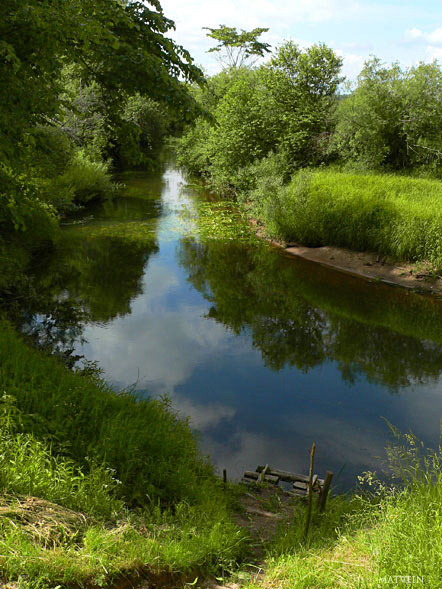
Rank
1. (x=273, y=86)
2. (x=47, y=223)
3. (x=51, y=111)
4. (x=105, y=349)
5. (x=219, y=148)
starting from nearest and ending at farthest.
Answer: (x=51, y=111)
(x=105, y=349)
(x=47, y=223)
(x=273, y=86)
(x=219, y=148)

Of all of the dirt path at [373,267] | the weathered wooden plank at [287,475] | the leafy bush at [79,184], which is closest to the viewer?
the weathered wooden plank at [287,475]

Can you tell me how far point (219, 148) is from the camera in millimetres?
26000

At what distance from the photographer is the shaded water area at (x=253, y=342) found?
777 centimetres

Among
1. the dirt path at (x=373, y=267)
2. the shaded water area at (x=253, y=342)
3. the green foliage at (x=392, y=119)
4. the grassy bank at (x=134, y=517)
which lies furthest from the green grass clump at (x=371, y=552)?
the green foliage at (x=392, y=119)

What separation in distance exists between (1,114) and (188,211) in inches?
706

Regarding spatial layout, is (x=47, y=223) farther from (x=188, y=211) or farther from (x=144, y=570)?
(x=144, y=570)

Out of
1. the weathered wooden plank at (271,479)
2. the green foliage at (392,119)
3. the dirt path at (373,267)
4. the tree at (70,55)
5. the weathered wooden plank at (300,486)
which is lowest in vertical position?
the weathered wooden plank at (271,479)

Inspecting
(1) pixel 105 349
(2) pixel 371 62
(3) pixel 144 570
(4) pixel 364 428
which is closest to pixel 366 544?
(3) pixel 144 570

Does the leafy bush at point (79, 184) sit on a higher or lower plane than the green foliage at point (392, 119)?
lower

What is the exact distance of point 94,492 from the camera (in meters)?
4.02

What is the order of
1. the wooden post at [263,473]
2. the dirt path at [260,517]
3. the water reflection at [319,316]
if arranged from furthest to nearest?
the water reflection at [319,316]
the wooden post at [263,473]
the dirt path at [260,517]

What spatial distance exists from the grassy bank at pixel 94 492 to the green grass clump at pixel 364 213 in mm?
11401

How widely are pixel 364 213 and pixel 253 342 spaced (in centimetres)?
768

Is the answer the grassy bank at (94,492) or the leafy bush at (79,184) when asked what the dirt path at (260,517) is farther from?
the leafy bush at (79,184)
